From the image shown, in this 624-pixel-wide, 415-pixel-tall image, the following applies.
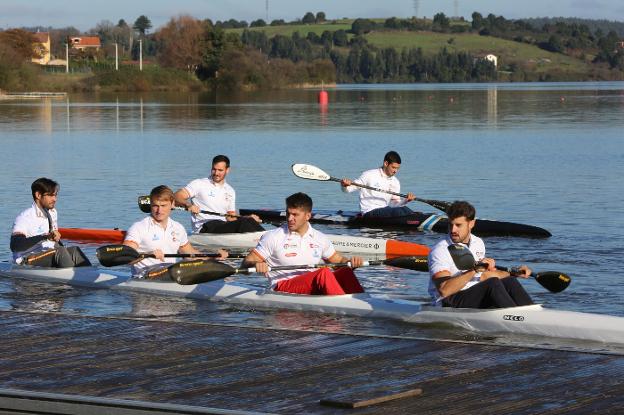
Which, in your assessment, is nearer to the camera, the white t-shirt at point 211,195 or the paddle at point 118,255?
the paddle at point 118,255

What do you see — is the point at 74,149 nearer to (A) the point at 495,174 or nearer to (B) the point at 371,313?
(A) the point at 495,174

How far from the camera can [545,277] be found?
45.9 feet

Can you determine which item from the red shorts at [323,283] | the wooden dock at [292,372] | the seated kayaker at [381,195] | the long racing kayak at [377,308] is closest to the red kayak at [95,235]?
the seated kayaker at [381,195]

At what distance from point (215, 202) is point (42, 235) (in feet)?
14.7

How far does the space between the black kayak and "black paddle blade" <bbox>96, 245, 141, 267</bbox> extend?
9291mm

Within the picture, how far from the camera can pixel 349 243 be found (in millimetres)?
21047

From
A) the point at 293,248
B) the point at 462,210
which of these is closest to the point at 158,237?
the point at 293,248

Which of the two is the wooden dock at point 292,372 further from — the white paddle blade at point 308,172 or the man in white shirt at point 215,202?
the white paddle blade at point 308,172

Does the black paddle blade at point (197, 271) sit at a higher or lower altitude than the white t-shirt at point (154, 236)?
lower

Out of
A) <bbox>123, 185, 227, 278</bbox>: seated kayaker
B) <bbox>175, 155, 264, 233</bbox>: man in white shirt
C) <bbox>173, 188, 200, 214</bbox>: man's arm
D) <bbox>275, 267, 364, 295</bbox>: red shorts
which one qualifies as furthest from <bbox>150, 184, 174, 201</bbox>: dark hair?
<bbox>173, 188, 200, 214</bbox>: man's arm

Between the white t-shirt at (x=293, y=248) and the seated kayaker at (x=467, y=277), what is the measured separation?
1706mm

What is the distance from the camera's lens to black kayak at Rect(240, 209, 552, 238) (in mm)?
23047

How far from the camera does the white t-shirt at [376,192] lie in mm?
23734

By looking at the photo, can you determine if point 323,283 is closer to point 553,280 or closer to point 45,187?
point 553,280
